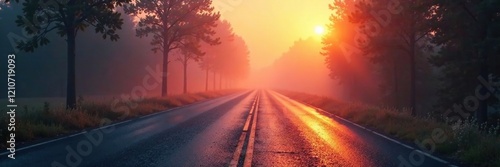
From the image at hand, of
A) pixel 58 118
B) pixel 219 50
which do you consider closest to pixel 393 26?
pixel 58 118

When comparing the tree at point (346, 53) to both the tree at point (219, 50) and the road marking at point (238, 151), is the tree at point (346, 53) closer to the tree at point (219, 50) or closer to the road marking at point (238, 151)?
the tree at point (219, 50)

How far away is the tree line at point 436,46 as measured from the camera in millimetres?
18672

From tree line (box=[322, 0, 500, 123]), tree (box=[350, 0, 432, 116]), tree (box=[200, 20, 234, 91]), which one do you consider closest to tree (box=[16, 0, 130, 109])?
tree line (box=[322, 0, 500, 123])

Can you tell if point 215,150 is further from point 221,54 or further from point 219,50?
point 221,54

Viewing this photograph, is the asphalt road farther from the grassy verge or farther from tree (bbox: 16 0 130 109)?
tree (bbox: 16 0 130 109)

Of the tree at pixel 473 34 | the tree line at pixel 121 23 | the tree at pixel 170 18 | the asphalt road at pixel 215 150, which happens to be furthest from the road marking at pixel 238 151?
the tree at pixel 170 18

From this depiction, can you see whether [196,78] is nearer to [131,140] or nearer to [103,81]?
[103,81]

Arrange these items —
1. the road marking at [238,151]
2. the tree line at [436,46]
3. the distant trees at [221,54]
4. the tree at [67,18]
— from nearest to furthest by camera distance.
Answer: the road marking at [238,151], the tree at [67,18], the tree line at [436,46], the distant trees at [221,54]

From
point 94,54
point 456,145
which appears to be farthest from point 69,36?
point 94,54

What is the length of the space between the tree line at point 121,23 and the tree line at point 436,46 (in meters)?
13.3

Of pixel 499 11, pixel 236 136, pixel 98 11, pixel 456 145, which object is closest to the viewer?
pixel 456 145

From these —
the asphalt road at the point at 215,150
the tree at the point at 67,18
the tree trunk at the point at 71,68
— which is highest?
the tree at the point at 67,18

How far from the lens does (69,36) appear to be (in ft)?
58.5

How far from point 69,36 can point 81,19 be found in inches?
39.5
